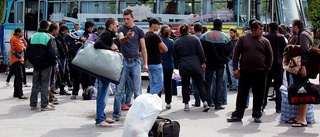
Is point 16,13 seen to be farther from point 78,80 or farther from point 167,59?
point 167,59

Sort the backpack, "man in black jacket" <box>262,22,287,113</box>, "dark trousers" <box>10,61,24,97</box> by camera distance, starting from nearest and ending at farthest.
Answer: "man in black jacket" <box>262,22,287,113</box>
the backpack
"dark trousers" <box>10,61,24,97</box>

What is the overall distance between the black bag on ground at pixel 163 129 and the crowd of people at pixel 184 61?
84.3 inches

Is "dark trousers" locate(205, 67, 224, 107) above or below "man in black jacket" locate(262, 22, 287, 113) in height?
below

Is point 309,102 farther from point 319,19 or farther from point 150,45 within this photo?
point 319,19

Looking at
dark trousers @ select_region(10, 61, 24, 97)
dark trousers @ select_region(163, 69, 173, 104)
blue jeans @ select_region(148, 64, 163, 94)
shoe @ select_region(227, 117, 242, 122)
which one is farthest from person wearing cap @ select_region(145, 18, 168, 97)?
dark trousers @ select_region(10, 61, 24, 97)

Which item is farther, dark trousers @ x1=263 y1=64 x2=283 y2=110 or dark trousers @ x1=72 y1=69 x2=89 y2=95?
dark trousers @ x1=72 y1=69 x2=89 y2=95

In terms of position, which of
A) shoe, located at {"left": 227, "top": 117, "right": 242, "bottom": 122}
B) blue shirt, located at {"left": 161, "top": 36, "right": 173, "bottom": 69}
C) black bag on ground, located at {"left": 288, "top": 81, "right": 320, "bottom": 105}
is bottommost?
shoe, located at {"left": 227, "top": 117, "right": 242, "bottom": 122}

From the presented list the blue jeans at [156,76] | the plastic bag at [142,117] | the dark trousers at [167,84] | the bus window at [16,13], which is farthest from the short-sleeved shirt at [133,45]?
the bus window at [16,13]

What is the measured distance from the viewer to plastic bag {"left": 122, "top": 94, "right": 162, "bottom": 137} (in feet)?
25.9

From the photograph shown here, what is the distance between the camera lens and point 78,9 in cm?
2153

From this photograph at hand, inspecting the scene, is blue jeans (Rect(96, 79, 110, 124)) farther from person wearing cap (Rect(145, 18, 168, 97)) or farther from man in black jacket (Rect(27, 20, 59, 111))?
man in black jacket (Rect(27, 20, 59, 111))

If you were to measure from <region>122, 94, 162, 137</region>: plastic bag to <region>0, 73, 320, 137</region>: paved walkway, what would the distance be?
1.41 m

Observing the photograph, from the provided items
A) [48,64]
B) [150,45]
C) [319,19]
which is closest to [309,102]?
[150,45]

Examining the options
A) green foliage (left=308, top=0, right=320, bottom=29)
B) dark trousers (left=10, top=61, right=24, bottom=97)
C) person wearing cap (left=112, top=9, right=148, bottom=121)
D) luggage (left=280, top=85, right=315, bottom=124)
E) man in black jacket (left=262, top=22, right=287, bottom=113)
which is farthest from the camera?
green foliage (left=308, top=0, right=320, bottom=29)
